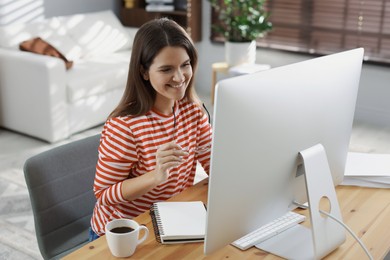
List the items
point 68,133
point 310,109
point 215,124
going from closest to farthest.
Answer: point 215,124 → point 310,109 → point 68,133

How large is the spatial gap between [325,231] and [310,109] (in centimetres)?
28

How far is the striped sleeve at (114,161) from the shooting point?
4.87ft

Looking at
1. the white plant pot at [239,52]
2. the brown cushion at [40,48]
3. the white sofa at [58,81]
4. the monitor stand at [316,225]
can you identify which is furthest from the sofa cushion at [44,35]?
the monitor stand at [316,225]

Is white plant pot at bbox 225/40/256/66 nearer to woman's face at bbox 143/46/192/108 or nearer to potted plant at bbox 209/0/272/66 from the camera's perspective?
potted plant at bbox 209/0/272/66

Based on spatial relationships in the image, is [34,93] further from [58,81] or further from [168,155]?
[168,155]

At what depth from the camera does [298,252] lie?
1.33 m

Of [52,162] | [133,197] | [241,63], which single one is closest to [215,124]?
[133,197]

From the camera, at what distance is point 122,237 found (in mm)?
1241

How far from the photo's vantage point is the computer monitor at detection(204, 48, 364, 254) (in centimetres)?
107

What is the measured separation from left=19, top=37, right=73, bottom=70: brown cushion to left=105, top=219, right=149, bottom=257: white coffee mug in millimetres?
2987

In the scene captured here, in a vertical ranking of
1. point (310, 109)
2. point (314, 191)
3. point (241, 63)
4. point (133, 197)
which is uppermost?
point (310, 109)

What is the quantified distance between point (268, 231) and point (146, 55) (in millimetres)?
554

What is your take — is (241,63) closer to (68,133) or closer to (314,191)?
(68,133)

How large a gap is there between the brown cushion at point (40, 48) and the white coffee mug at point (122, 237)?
118 inches
